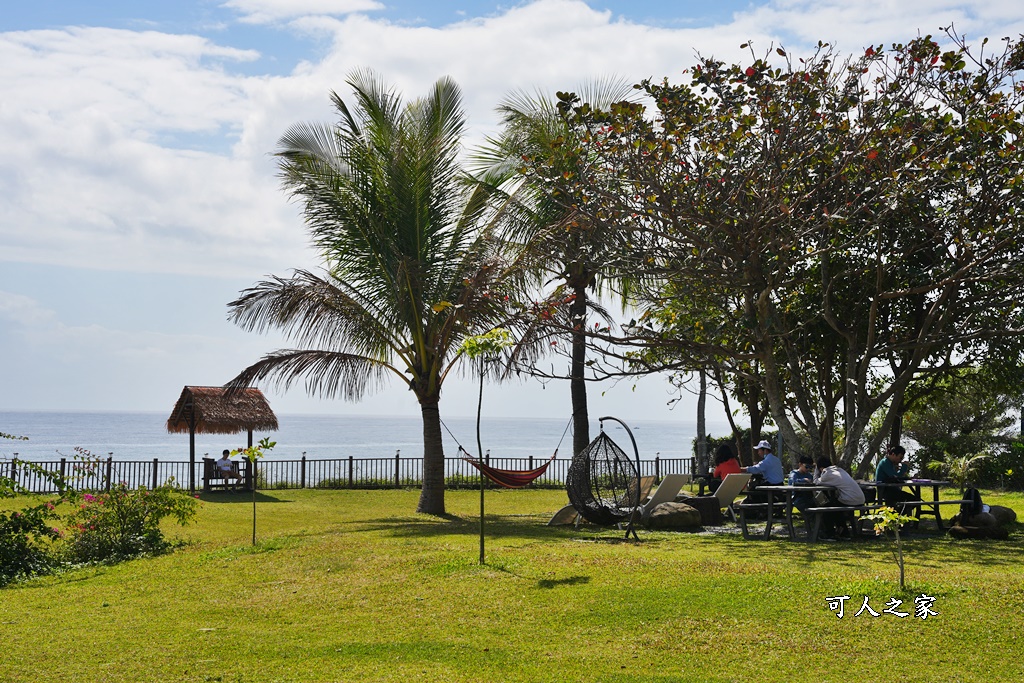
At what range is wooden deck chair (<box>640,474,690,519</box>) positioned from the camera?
13.7 metres

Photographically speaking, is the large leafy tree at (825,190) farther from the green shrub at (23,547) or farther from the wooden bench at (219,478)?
the wooden bench at (219,478)

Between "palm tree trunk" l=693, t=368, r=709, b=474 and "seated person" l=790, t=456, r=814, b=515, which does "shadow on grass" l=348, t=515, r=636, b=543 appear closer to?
"seated person" l=790, t=456, r=814, b=515

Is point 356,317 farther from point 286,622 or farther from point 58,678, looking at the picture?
point 58,678

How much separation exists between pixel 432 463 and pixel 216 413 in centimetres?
915

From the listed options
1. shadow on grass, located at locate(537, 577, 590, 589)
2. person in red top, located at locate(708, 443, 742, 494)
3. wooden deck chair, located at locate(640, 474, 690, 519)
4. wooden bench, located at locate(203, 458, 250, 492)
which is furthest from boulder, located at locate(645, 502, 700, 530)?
wooden bench, located at locate(203, 458, 250, 492)

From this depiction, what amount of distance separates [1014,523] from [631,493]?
5519 millimetres

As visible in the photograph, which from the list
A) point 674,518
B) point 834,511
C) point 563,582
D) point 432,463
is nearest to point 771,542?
point 834,511

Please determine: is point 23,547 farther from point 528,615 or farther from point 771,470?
point 771,470

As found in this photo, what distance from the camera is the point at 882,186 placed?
1192cm

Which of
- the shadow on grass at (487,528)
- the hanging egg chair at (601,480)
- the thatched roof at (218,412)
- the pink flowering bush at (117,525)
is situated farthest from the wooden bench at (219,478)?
the hanging egg chair at (601,480)

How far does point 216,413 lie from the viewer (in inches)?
953

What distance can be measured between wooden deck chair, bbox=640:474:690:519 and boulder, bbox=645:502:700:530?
0.96 ft

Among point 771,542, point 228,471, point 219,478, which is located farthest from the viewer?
point 228,471

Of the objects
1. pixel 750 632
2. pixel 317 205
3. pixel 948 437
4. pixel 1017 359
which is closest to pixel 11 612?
pixel 750 632
